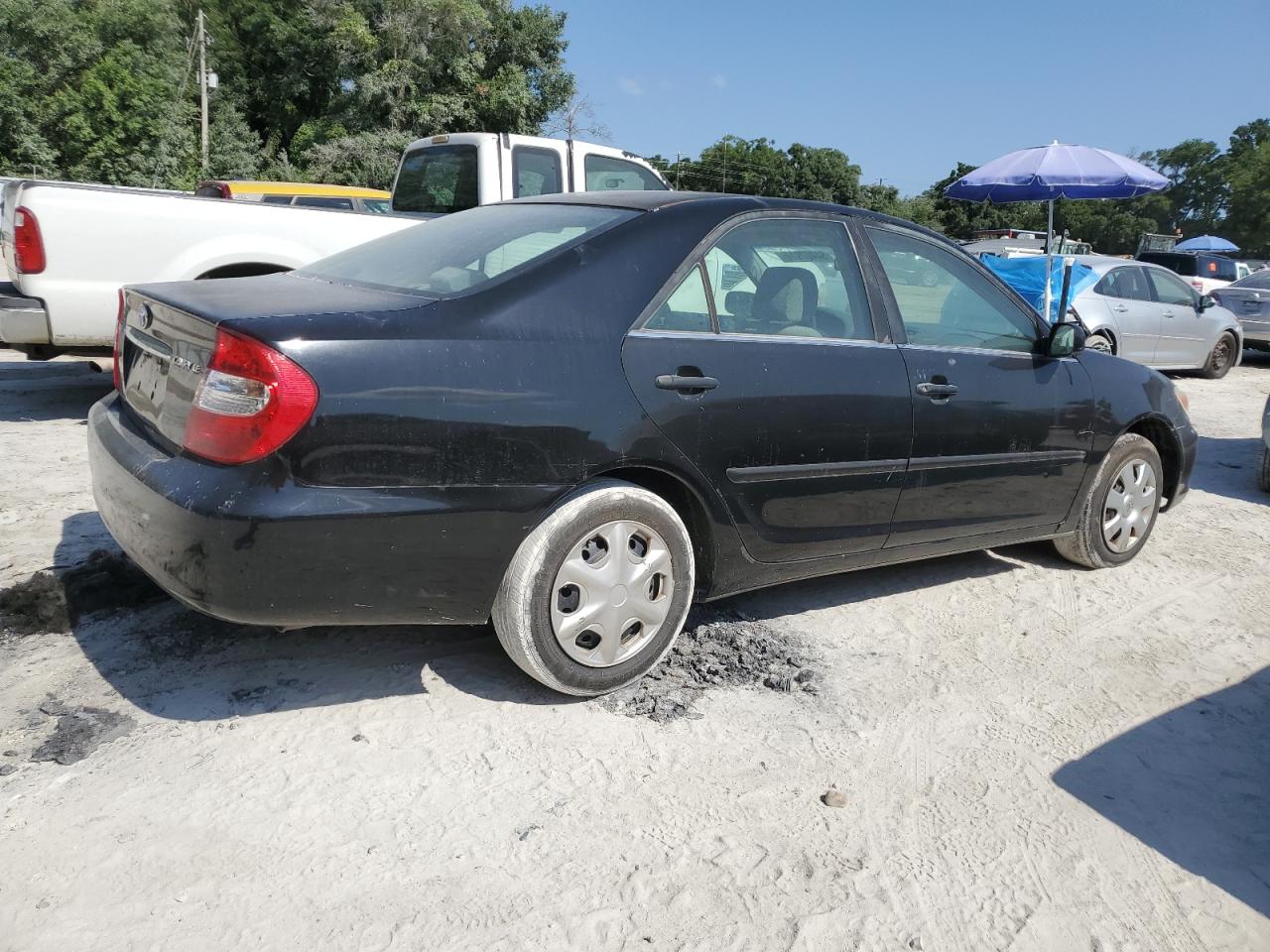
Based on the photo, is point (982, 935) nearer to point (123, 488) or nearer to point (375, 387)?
point (375, 387)

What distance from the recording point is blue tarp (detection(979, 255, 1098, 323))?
11672 mm

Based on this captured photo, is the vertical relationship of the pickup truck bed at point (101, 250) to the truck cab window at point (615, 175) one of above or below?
below

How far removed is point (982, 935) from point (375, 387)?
2047 millimetres

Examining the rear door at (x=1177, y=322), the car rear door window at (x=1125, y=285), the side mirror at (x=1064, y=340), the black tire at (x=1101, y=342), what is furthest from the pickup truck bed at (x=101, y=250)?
the rear door at (x=1177, y=322)

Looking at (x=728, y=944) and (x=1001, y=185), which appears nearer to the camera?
(x=728, y=944)

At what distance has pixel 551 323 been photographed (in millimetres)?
3070

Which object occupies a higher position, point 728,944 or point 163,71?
point 163,71

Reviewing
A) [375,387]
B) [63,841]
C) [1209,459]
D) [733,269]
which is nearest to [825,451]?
[733,269]

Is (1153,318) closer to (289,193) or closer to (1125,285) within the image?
(1125,285)

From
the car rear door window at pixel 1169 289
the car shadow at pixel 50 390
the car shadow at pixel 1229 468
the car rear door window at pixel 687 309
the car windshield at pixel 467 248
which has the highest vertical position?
the car rear door window at pixel 1169 289

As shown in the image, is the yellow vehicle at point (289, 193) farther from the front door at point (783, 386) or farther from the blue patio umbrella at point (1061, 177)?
the front door at point (783, 386)

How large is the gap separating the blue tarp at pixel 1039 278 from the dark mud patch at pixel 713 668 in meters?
8.86

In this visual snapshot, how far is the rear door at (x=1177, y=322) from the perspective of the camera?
12414 millimetres

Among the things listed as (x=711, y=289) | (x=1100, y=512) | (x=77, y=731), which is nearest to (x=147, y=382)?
(x=77, y=731)
